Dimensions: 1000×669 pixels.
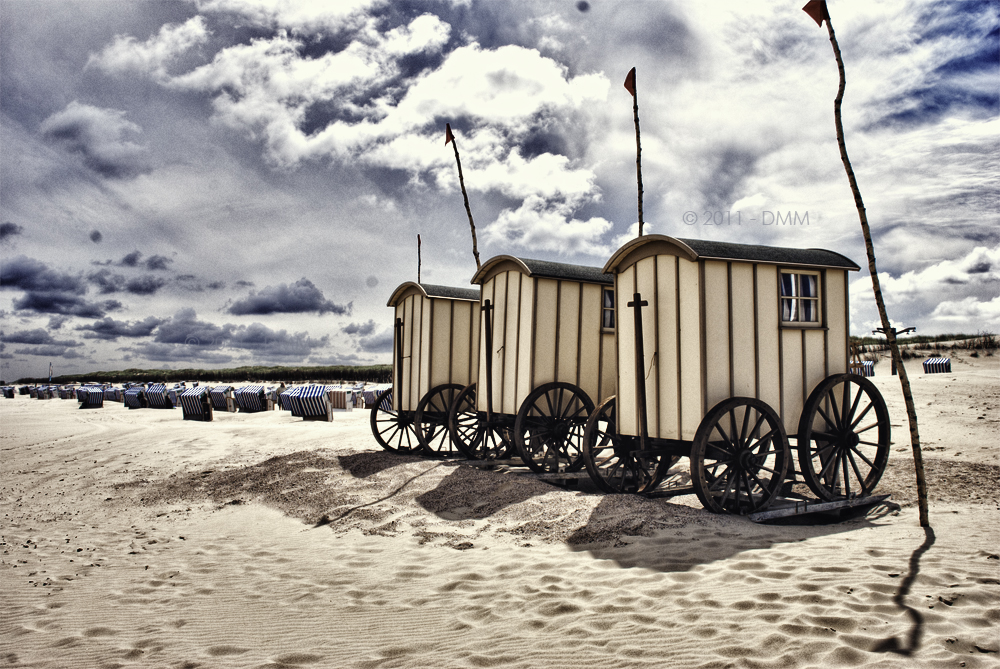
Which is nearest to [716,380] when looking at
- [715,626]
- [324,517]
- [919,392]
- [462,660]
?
[715,626]

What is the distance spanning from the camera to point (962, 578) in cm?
455

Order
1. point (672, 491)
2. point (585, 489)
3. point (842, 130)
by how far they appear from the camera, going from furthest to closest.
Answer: point (585, 489) → point (672, 491) → point (842, 130)

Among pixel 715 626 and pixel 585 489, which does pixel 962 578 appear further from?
pixel 585 489

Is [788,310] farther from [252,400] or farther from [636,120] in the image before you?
[252,400]

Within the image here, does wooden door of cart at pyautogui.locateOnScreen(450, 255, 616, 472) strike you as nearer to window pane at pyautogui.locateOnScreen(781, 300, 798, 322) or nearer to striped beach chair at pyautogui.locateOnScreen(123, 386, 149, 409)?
window pane at pyautogui.locateOnScreen(781, 300, 798, 322)

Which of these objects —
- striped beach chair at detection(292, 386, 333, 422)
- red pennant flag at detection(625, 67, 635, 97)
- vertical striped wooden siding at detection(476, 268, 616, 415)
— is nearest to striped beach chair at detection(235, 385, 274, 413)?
striped beach chair at detection(292, 386, 333, 422)

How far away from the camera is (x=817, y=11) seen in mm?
7223

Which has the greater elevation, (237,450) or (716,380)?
(716,380)

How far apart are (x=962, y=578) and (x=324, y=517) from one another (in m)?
6.82

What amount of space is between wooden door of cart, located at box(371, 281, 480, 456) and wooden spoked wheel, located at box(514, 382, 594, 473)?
3.01m

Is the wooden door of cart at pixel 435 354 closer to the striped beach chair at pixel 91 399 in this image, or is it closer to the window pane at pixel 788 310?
the window pane at pixel 788 310

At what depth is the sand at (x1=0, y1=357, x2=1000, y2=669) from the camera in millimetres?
3756

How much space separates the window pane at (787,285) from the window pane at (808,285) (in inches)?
6.9

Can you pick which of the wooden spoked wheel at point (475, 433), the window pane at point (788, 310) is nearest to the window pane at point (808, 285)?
the window pane at point (788, 310)
